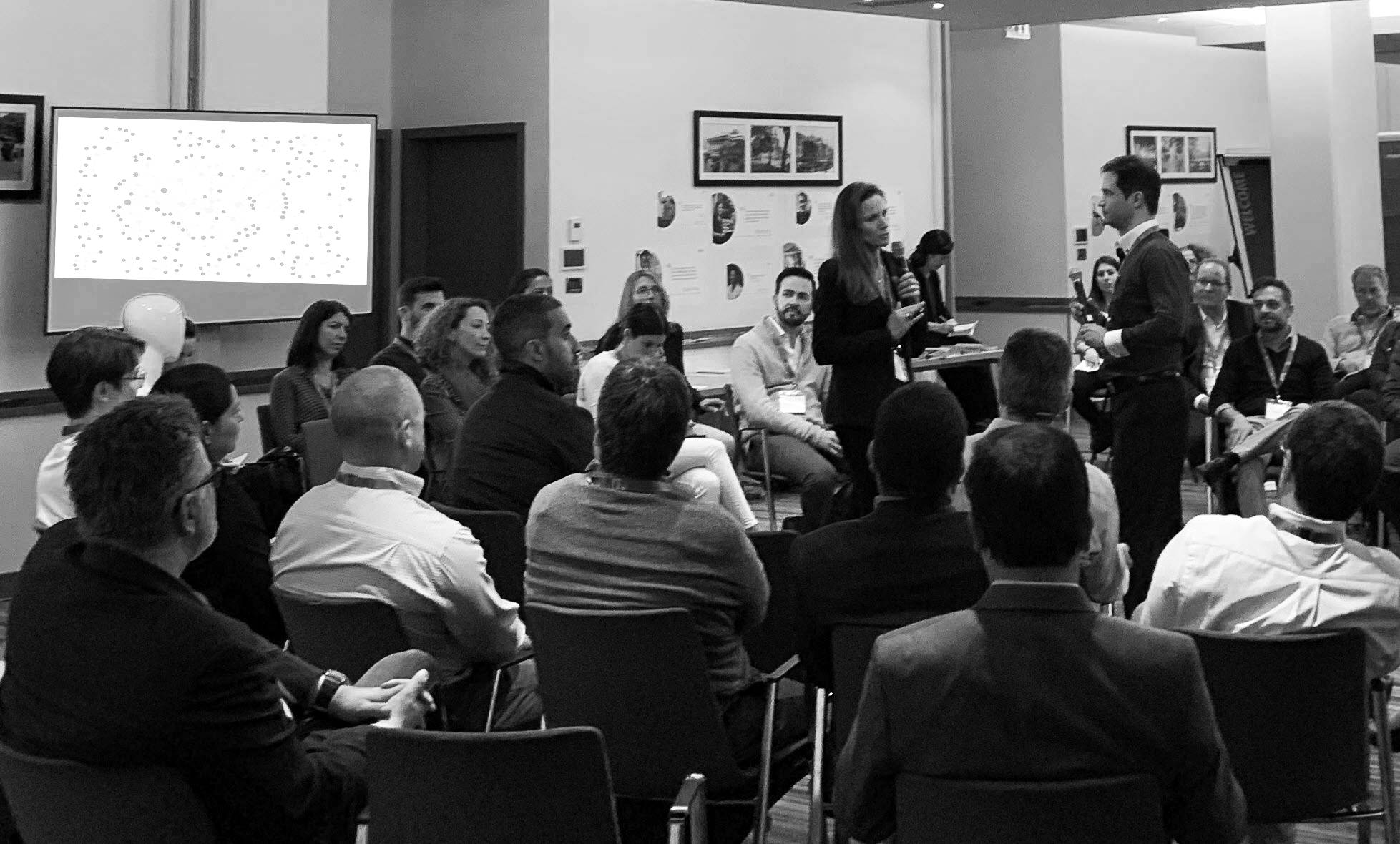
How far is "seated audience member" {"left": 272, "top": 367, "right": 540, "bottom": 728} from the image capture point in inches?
132

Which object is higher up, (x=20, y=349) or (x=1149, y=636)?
(x=20, y=349)

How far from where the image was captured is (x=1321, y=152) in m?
11.0

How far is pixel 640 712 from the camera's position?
3111 millimetres

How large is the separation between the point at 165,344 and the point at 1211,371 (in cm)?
555

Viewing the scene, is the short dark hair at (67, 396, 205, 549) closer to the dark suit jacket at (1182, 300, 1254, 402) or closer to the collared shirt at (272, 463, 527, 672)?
the collared shirt at (272, 463, 527, 672)

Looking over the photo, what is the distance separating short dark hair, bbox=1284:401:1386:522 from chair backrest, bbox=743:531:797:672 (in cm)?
122

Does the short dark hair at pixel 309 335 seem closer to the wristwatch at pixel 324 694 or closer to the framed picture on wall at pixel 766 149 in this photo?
the wristwatch at pixel 324 694

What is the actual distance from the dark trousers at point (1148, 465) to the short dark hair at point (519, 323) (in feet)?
7.21

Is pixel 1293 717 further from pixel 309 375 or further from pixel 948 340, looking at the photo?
pixel 948 340

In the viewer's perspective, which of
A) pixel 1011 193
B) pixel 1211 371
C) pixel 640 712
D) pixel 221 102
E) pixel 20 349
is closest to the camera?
pixel 640 712

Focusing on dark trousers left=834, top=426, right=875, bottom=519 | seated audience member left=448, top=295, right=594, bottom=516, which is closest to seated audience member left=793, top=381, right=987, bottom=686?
seated audience member left=448, top=295, right=594, bottom=516

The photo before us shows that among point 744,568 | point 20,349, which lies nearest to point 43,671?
point 744,568

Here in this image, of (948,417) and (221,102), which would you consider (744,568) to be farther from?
(221,102)

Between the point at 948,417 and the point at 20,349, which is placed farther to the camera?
the point at 20,349
